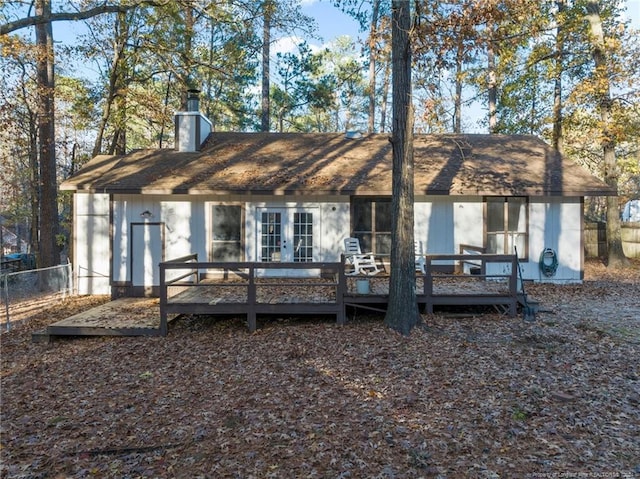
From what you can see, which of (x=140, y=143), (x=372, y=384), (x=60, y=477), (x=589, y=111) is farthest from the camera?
(x=140, y=143)

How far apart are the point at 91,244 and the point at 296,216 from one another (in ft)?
18.8

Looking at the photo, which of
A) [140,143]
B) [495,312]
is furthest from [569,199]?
[140,143]

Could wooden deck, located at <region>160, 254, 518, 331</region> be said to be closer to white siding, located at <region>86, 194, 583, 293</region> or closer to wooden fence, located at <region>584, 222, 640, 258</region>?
white siding, located at <region>86, 194, 583, 293</region>

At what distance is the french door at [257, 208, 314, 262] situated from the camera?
1051 centimetres

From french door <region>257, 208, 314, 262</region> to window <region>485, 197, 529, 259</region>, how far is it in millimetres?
4790

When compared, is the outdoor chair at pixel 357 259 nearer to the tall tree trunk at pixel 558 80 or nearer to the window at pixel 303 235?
the window at pixel 303 235

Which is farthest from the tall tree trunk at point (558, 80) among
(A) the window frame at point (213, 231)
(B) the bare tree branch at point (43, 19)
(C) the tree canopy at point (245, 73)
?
(B) the bare tree branch at point (43, 19)

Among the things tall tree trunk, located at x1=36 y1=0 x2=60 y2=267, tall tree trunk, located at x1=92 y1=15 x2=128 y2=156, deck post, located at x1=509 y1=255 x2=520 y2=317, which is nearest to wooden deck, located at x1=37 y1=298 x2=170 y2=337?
tall tree trunk, located at x1=36 y1=0 x2=60 y2=267

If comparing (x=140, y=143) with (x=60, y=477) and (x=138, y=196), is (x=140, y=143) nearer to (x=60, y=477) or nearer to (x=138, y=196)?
(x=138, y=196)

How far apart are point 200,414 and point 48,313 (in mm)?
6820

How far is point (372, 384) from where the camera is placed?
15.6 feet

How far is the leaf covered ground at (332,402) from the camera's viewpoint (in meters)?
3.29

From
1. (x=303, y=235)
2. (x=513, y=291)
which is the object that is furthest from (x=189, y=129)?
(x=513, y=291)

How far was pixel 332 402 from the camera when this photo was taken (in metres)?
4.34
